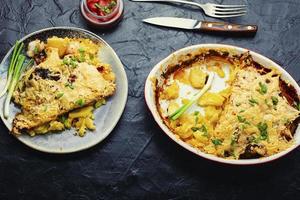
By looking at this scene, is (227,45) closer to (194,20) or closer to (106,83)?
(194,20)

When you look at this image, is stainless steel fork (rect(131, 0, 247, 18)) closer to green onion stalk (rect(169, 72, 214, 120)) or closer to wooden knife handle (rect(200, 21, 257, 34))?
wooden knife handle (rect(200, 21, 257, 34))

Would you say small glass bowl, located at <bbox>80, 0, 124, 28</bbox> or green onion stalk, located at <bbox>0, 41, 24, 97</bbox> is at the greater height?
small glass bowl, located at <bbox>80, 0, 124, 28</bbox>

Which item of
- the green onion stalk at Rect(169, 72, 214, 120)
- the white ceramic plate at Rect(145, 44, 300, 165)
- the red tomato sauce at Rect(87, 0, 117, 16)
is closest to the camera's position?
the white ceramic plate at Rect(145, 44, 300, 165)

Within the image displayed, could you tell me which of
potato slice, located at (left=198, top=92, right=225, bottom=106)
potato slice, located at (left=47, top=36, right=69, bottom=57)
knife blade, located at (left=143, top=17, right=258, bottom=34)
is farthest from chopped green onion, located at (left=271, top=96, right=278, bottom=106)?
potato slice, located at (left=47, top=36, right=69, bottom=57)

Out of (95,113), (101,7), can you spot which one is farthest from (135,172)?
(101,7)

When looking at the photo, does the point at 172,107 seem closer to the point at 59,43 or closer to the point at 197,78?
the point at 197,78
